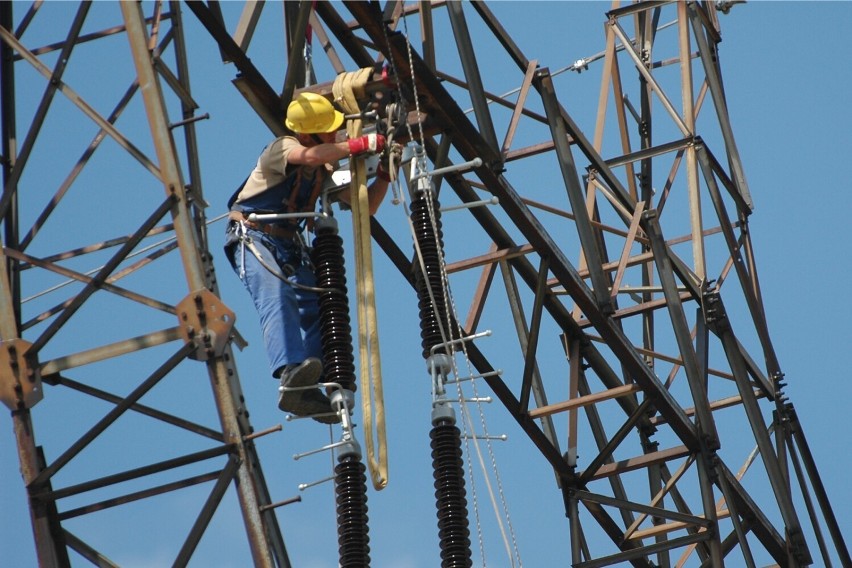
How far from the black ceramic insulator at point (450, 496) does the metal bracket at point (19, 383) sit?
319cm

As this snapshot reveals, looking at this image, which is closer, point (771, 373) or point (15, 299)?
point (15, 299)

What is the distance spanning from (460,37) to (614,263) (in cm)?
434

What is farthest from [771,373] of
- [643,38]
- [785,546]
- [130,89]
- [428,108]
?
[130,89]

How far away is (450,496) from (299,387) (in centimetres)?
154

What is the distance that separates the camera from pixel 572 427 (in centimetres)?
1941

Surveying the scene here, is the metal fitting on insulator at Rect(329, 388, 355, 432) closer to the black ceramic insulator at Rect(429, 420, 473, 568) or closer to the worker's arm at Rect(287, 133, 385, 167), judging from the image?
the black ceramic insulator at Rect(429, 420, 473, 568)

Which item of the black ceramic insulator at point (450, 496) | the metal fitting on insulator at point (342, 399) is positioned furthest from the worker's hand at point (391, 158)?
the black ceramic insulator at point (450, 496)

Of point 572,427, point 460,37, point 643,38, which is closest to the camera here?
point 460,37

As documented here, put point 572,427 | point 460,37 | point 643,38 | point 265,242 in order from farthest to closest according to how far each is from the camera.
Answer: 1. point 643,38
2. point 572,427
3. point 460,37
4. point 265,242

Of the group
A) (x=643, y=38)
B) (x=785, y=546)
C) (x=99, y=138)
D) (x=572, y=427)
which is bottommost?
(x=785, y=546)

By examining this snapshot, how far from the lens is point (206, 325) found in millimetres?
14273

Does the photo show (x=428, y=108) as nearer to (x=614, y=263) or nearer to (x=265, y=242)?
(x=265, y=242)

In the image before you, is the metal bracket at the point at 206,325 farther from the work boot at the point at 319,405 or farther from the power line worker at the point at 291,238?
the work boot at the point at 319,405

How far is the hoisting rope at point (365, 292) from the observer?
1415 cm
